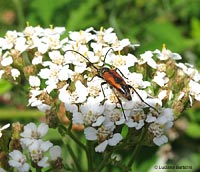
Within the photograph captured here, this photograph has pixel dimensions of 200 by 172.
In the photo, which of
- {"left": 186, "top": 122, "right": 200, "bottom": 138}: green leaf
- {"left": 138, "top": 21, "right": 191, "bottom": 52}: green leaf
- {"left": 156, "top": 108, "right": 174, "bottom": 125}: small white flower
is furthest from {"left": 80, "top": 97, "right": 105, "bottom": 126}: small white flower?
{"left": 186, "top": 122, "right": 200, "bottom": 138}: green leaf

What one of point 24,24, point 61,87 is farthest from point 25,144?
point 24,24

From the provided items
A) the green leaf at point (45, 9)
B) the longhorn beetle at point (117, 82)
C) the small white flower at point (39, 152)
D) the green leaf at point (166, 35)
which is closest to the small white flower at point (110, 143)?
the longhorn beetle at point (117, 82)

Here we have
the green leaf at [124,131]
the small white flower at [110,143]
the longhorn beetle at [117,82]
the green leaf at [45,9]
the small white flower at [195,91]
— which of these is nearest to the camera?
the small white flower at [110,143]

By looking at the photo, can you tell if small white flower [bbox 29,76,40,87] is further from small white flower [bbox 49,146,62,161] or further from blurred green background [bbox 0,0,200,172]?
blurred green background [bbox 0,0,200,172]

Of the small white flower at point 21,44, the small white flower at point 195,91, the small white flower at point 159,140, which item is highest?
the small white flower at point 21,44

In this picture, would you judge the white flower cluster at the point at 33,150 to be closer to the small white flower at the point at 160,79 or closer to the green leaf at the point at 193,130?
the small white flower at the point at 160,79
